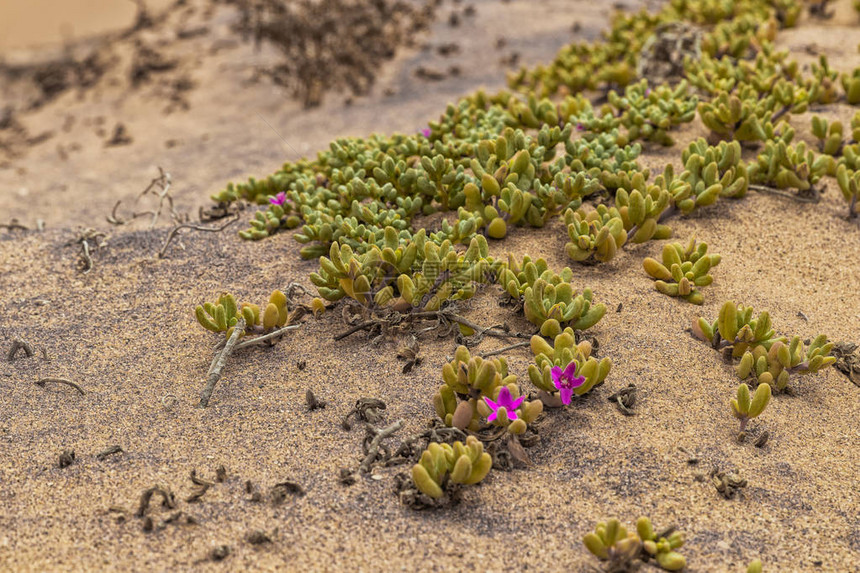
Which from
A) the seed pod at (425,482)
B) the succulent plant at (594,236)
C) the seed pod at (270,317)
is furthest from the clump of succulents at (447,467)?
the succulent plant at (594,236)

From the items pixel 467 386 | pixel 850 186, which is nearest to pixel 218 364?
pixel 467 386

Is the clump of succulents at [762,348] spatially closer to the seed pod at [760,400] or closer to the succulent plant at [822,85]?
the seed pod at [760,400]

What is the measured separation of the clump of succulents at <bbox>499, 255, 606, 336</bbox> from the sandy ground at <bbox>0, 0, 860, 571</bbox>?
142 mm

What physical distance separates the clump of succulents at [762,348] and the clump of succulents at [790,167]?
133 centimetres

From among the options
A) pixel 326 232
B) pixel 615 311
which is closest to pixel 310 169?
pixel 326 232

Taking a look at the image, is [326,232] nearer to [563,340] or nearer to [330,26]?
[563,340]

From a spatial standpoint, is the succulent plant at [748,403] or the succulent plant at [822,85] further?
the succulent plant at [822,85]

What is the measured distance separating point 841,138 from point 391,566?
3.56 metres

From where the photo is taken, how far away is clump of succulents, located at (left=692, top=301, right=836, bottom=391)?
2.97m

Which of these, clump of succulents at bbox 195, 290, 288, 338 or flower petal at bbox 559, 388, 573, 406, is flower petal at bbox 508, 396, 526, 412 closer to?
flower petal at bbox 559, 388, 573, 406

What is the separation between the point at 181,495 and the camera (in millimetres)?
2570

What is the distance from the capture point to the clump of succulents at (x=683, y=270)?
347 centimetres

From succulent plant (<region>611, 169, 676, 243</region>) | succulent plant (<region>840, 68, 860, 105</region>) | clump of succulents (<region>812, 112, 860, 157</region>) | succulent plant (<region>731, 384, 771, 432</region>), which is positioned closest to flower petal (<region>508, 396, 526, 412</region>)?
succulent plant (<region>731, 384, 771, 432</region>)

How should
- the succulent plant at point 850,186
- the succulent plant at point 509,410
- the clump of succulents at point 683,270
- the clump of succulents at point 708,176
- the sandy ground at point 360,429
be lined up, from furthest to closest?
1. the succulent plant at point 850,186
2. the clump of succulents at point 708,176
3. the clump of succulents at point 683,270
4. the succulent plant at point 509,410
5. the sandy ground at point 360,429
